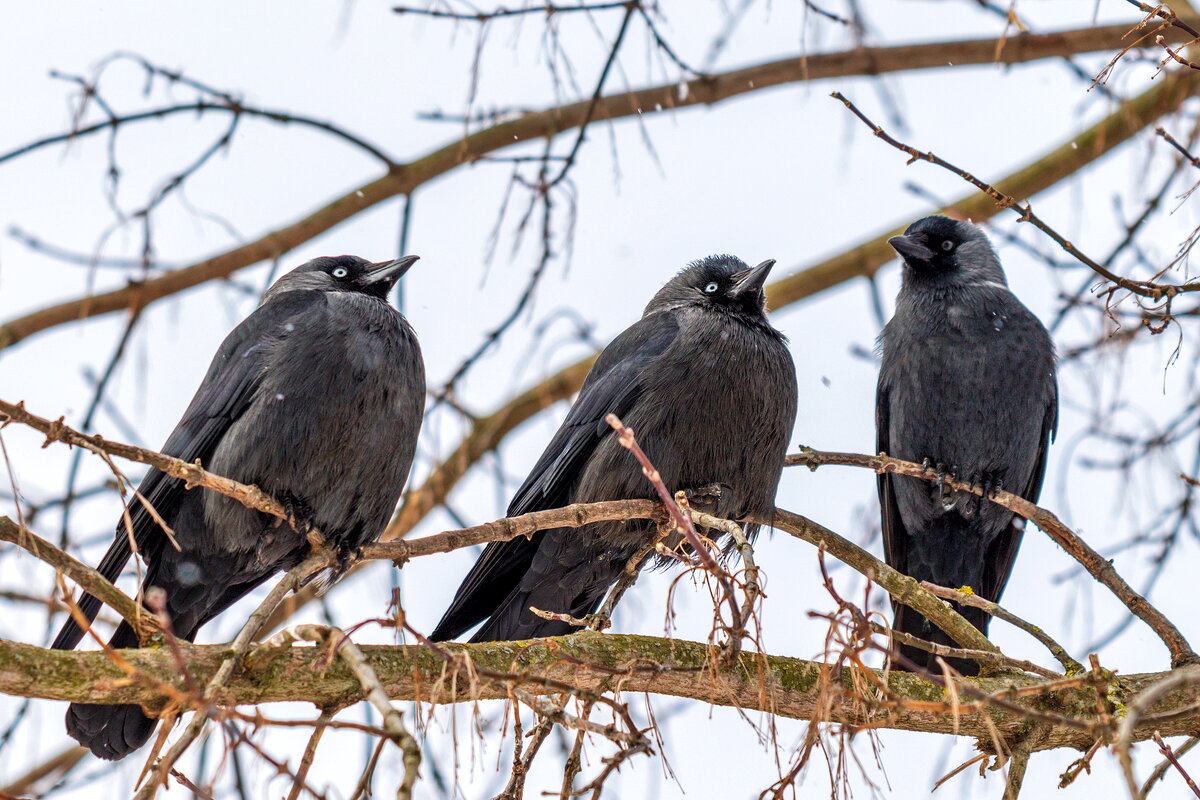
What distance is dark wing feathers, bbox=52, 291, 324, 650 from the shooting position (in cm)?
441

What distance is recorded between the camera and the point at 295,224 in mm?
6715

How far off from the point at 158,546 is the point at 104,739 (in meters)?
0.74

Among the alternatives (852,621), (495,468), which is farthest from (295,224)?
(852,621)

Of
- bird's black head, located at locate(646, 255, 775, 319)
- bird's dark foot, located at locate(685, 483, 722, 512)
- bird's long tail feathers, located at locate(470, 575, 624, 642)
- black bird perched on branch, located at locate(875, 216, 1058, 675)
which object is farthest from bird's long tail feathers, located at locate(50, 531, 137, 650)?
black bird perched on branch, located at locate(875, 216, 1058, 675)

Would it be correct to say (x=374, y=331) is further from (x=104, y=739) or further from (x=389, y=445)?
(x=104, y=739)

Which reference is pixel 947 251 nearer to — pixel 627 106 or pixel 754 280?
pixel 754 280

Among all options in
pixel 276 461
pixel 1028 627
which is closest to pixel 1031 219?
pixel 1028 627

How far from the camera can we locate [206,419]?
4738 millimetres

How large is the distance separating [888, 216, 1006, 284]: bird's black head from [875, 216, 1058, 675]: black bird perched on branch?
0.05ft

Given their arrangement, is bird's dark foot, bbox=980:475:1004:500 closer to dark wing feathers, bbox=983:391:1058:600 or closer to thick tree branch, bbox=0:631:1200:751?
dark wing feathers, bbox=983:391:1058:600

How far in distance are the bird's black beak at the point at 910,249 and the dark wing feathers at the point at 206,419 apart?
3.01 meters

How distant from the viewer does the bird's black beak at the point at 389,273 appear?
5348 mm

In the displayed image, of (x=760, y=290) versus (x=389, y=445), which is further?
(x=760, y=290)

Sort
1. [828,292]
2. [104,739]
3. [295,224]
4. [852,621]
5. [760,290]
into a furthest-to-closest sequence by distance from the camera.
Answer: [828,292] < [295,224] < [760,290] < [104,739] < [852,621]
